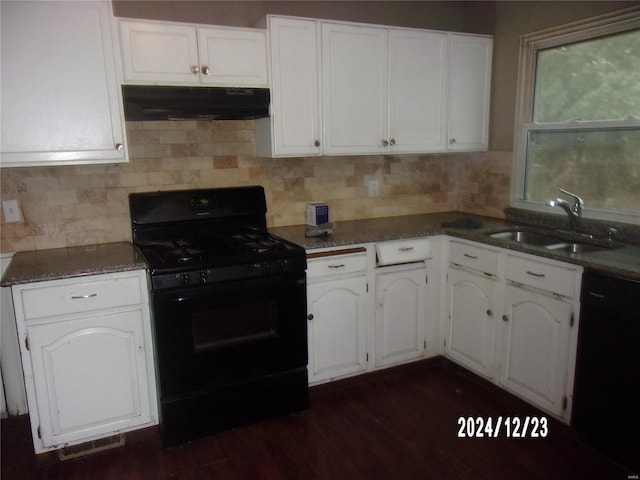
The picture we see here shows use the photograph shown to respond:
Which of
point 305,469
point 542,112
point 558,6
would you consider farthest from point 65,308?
point 558,6

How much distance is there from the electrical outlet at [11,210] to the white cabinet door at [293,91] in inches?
52.8

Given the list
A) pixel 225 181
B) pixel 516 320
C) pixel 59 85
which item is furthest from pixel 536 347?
pixel 59 85

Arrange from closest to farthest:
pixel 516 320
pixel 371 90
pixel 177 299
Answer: pixel 177 299 < pixel 516 320 < pixel 371 90

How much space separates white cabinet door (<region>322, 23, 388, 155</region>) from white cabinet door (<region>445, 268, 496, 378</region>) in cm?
98

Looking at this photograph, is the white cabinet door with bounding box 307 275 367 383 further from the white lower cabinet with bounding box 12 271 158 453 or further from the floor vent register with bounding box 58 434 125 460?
the floor vent register with bounding box 58 434 125 460

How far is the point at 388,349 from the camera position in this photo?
2902 millimetres

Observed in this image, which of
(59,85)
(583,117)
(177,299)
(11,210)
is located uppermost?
(59,85)

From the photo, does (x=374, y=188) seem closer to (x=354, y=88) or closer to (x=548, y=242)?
(x=354, y=88)

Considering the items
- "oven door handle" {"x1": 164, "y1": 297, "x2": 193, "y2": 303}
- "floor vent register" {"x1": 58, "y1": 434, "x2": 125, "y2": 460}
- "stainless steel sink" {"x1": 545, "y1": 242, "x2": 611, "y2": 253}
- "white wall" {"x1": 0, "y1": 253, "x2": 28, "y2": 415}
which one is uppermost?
"stainless steel sink" {"x1": 545, "y1": 242, "x2": 611, "y2": 253}

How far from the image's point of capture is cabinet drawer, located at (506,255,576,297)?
2.22 m

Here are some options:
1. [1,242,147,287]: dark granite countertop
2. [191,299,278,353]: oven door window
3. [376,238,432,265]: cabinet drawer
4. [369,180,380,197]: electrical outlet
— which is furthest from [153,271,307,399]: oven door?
[369,180,380,197]: electrical outlet

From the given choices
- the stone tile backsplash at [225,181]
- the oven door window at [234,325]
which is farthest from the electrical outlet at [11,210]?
the oven door window at [234,325]

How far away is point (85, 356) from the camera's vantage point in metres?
2.17

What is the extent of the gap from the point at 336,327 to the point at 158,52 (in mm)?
1715
